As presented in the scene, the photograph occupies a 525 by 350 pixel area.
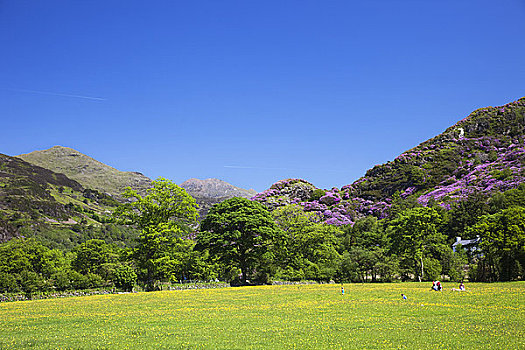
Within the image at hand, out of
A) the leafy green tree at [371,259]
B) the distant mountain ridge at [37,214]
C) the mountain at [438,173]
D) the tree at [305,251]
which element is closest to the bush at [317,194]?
the mountain at [438,173]

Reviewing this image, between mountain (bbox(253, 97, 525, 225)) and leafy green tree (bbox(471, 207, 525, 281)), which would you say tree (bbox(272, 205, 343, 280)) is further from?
mountain (bbox(253, 97, 525, 225))

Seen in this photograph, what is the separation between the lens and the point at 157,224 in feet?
166

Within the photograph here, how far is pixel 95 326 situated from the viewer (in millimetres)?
18781

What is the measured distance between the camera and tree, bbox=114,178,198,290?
48750 mm

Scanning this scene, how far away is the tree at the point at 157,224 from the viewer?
4875 centimetres

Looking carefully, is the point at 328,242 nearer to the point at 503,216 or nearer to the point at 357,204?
the point at 503,216

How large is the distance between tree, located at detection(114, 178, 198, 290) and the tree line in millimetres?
136

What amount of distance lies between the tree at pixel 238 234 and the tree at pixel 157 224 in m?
4.21

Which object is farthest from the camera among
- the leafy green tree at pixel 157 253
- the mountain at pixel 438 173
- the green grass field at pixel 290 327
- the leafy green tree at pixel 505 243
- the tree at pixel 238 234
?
the mountain at pixel 438 173

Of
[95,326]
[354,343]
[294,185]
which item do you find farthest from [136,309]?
[294,185]

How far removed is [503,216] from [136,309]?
41705mm

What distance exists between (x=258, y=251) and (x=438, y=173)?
208ft

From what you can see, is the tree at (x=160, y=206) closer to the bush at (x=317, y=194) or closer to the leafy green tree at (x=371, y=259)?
the leafy green tree at (x=371, y=259)

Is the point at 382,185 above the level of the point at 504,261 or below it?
above
